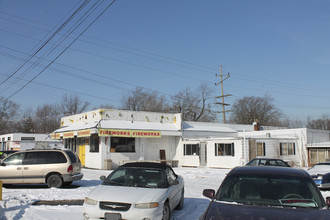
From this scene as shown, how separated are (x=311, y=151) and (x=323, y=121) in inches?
2228

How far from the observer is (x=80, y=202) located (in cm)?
1062

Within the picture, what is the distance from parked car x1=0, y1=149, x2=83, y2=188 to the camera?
14.1 metres

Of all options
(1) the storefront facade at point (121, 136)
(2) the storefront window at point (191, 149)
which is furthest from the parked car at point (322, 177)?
(1) the storefront facade at point (121, 136)

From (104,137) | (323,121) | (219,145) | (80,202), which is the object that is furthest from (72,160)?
(323,121)

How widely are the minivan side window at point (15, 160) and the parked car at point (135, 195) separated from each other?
7.44 meters

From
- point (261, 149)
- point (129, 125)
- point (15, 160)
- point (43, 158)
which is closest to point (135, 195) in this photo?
point (43, 158)

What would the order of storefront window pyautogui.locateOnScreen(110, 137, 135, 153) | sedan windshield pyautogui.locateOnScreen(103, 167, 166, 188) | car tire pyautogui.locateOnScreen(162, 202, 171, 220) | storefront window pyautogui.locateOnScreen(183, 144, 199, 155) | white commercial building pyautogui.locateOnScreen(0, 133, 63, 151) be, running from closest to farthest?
car tire pyautogui.locateOnScreen(162, 202, 171, 220) → sedan windshield pyautogui.locateOnScreen(103, 167, 166, 188) → storefront window pyautogui.locateOnScreen(110, 137, 135, 153) → storefront window pyautogui.locateOnScreen(183, 144, 199, 155) → white commercial building pyautogui.locateOnScreen(0, 133, 63, 151)

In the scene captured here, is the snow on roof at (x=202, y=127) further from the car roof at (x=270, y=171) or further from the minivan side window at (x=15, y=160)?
the car roof at (x=270, y=171)

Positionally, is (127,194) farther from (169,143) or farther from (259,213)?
(169,143)

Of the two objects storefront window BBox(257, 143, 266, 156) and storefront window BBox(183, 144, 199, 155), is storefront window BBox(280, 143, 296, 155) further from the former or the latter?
storefront window BBox(183, 144, 199, 155)

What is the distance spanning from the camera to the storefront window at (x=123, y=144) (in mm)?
28516

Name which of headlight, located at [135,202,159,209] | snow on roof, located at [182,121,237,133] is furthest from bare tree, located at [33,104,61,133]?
headlight, located at [135,202,159,209]

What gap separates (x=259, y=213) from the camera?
4531 mm

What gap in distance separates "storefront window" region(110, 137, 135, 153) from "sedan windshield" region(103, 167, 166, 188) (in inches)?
780
